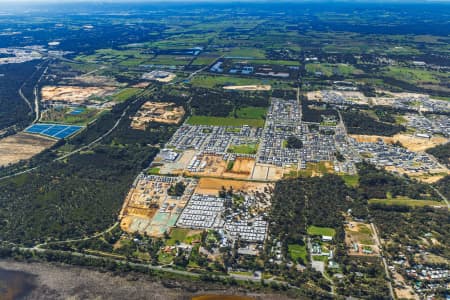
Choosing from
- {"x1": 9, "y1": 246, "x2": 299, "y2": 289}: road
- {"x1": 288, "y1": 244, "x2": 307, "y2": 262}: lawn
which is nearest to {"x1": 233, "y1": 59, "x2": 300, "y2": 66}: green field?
{"x1": 288, "y1": 244, "x2": 307, "y2": 262}: lawn

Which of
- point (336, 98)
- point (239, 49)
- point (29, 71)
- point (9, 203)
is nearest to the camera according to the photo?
point (9, 203)

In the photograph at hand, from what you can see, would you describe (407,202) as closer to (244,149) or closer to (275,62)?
(244,149)

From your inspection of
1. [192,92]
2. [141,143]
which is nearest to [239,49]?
[192,92]

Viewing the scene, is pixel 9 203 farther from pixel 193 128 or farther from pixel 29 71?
pixel 29 71

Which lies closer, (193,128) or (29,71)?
(193,128)

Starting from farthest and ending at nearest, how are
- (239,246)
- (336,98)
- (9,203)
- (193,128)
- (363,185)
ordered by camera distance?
1. (336,98)
2. (193,128)
3. (363,185)
4. (9,203)
5. (239,246)

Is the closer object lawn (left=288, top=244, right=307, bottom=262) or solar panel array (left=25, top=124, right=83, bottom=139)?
lawn (left=288, top=244, right=307, bottom=262)

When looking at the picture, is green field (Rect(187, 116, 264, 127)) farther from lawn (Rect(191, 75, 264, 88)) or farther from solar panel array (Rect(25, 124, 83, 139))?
lawn (Rect(191, 75, 264, 88))
